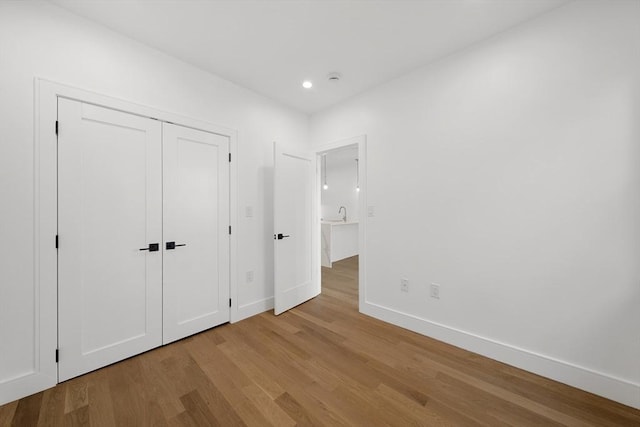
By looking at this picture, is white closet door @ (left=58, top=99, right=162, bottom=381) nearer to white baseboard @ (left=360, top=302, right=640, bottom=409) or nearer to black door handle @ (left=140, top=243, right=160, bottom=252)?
black door handle @ (left=140, top=243, right=160, bottom=252)

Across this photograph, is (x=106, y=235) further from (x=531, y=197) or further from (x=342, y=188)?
(x=342, y=188)

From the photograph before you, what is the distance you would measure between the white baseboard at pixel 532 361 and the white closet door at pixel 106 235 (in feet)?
8.66

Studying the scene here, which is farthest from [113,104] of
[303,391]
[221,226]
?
[303,391]

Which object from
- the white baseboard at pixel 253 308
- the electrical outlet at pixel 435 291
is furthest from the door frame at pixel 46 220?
the electrical outlet at pixel 435 291

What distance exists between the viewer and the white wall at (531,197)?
1.61m

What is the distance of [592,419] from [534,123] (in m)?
2.08

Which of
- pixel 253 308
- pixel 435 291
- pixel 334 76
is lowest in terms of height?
pixel 253 308

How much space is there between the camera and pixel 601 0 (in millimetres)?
1657

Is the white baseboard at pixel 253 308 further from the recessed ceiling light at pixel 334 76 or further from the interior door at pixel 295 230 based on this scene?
the recessed ceiling light at pixel 334 76

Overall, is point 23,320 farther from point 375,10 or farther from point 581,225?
point 581,225

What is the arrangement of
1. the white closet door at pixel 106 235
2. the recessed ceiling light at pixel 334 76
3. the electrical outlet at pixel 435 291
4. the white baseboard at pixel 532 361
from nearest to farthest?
1. the white baseboard at pixel 532 361
2. the white closet door at pixel 106 235
3. the electrical outlet at pixel 435 291
4. the recessed ceiling light at pixel 334 76

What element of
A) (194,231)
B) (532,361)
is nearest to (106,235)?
(194,231)

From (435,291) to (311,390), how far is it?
1.54 metres

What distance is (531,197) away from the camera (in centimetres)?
192
